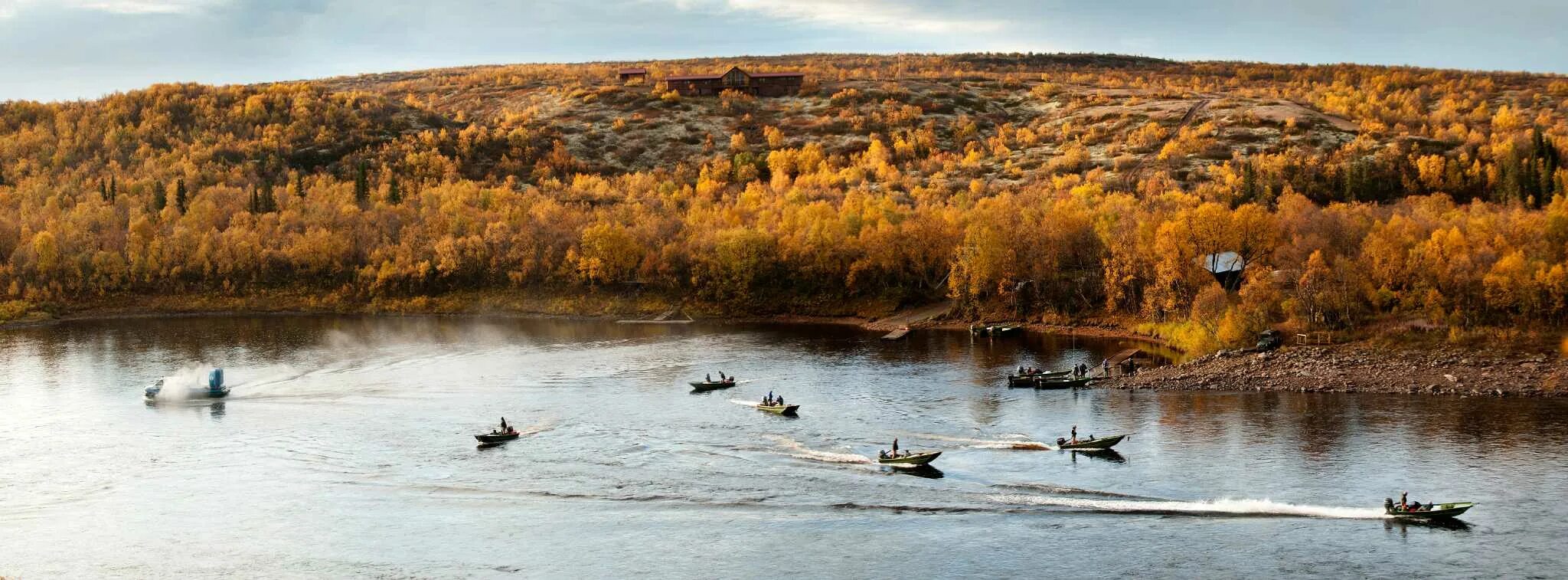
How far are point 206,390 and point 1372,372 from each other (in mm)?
90226

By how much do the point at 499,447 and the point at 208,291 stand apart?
111 m

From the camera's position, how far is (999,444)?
7569 centimetres

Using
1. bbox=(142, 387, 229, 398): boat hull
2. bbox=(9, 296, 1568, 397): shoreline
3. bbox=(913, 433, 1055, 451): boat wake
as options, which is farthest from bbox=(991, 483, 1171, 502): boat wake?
bbox=(142, 387, 229, 398): boat hull

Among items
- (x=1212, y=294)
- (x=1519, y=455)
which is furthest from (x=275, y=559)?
(x=1212, y=294)

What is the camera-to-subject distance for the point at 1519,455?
6844cm

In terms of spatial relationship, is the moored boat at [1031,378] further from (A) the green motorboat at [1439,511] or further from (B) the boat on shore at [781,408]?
(A) the green motorboat at [1439,511]

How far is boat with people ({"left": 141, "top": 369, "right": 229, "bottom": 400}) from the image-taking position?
3875 inches

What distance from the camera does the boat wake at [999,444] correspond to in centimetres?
7450

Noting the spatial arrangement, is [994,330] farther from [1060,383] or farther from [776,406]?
[776,406]

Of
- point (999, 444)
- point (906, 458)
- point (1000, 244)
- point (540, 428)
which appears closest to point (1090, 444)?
point (999, 444)

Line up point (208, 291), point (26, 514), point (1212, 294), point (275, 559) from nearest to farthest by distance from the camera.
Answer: point (275, 559), point (26, 514), point (1212, 294), point (208, 291)

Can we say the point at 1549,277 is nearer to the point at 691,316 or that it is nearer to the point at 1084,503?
the point at 1084,503

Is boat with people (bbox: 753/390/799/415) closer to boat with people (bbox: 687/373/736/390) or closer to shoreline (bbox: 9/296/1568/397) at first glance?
boat with people (bbox: 687/373/736/390)

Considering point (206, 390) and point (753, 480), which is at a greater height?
point (206, 390)
